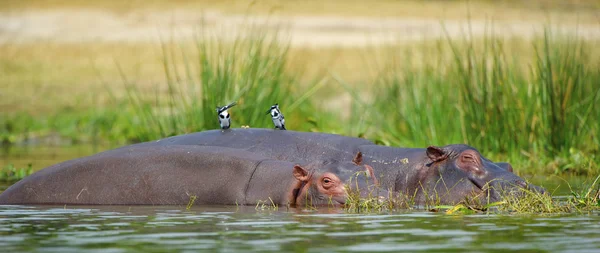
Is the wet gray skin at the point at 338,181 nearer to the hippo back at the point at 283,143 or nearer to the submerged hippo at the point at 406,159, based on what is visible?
the submerged hippo at the point at 406,159

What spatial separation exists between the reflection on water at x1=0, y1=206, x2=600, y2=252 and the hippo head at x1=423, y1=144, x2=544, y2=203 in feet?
2.53

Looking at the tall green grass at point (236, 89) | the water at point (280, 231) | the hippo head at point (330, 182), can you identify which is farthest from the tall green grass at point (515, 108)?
the water at point (280, 231)

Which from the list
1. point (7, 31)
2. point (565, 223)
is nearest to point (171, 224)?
point (565, 223)

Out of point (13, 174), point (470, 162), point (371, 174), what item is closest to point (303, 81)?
point (13, 174)

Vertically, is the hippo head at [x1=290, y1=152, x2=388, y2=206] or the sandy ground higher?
the sandy ground

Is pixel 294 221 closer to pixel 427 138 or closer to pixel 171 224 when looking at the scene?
pixel 171 224

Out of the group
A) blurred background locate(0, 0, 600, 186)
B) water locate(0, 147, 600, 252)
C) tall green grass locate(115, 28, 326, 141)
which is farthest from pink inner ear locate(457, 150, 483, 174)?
tall green grass locate(115, 28, 326, 141)

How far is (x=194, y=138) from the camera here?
8.01m

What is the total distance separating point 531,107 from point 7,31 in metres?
19.6

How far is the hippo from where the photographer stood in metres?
6.97

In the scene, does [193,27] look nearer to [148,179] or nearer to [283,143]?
[283,143]

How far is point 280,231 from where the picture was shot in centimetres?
538

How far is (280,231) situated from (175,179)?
2000 millimetres

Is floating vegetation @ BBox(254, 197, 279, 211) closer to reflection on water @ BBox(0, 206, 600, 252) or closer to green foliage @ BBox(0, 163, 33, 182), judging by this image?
reflection on water @ BBox(0, 206, 600, 252)
